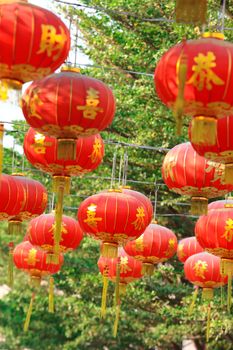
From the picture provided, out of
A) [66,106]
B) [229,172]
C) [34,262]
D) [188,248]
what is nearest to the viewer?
[66,106]

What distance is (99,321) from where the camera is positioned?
15.3m

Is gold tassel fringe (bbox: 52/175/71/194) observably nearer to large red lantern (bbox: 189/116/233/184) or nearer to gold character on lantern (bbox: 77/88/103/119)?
gold character on lantern (bbox: 77/88/103/119)

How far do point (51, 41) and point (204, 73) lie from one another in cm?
88

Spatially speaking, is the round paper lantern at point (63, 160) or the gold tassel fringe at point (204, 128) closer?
the gold tassel fringe at point (204, 128)

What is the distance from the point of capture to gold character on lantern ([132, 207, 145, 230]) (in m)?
7.48

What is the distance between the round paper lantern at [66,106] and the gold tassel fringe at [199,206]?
56.0 inches

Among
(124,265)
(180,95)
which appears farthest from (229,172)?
(124,265)

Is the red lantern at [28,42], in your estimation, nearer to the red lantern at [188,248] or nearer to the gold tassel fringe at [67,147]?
the gold tassel fringe at [67,147]

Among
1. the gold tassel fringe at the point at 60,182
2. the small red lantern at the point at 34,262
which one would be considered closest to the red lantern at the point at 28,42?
the gold tassel fringe at the point at 60,182

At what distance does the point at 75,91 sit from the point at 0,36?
0.73 metres

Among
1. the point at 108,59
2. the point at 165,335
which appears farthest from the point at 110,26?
the point at 165,335

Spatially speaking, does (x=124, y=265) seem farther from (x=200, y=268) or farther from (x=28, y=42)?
(x=28, y=42)

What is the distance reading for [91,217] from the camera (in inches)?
296

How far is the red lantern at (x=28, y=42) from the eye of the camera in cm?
482
